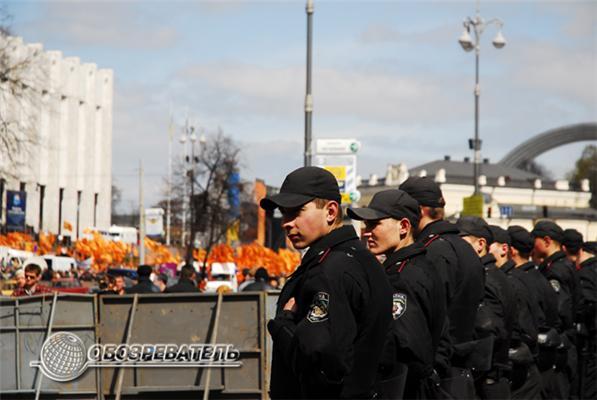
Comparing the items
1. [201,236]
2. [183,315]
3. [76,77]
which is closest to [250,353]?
[183,315]

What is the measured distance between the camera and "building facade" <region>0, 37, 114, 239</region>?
292ft

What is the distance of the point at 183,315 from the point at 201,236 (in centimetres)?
6420

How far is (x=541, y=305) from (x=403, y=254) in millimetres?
5187

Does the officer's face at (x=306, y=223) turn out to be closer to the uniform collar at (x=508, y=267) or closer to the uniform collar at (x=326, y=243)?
the uniform collar at (x=326, y=243)

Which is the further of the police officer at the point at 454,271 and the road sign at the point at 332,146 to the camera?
the road sign at the point at 332,146

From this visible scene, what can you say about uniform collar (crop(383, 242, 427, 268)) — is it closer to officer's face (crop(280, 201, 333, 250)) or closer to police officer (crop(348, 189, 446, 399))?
police officer (crop(348, 189, 446, 399))

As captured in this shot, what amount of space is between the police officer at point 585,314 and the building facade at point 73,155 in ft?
231

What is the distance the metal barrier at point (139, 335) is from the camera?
1387cm

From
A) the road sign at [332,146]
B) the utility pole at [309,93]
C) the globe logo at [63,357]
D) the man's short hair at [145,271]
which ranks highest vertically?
the utility pole at [309,93]

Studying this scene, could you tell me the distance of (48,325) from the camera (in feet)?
45.7

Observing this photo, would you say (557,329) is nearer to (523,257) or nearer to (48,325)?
(523,257)

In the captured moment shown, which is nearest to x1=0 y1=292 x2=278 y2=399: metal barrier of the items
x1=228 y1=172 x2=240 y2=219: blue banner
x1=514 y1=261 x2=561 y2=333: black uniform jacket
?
x1=514 y1=261 x2=561 y2=333: black uniform jacket

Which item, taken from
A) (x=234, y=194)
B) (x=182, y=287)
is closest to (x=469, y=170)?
(x=234, y=194)

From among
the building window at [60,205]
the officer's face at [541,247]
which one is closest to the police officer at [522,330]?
the officer's face at [541,247]
